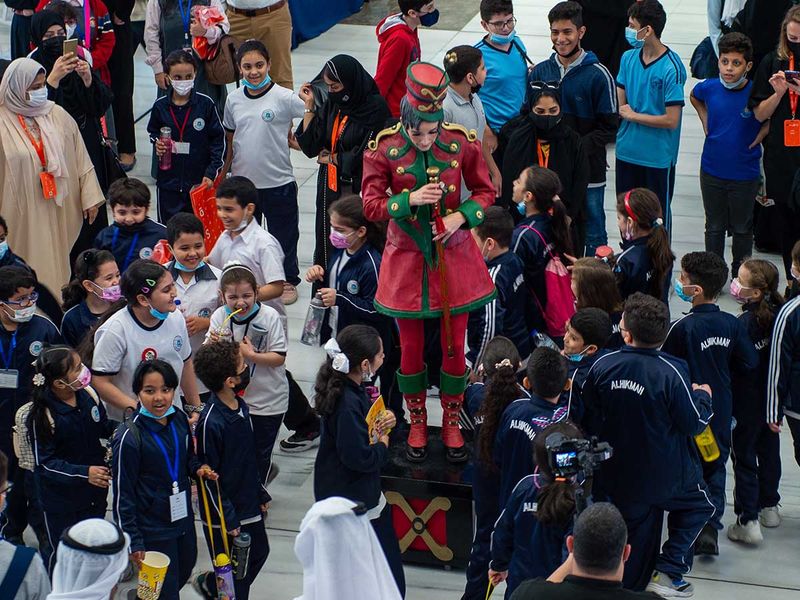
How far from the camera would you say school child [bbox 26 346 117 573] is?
6.05 m

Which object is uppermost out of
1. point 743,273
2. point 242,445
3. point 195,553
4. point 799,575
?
point 743,273

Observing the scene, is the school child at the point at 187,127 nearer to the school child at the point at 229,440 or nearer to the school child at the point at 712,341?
the school child at the point at 229,440

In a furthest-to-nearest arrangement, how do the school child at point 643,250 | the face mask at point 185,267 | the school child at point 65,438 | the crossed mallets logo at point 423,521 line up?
the school child at point 643,250 < the face mask at point 185,267 < the crossed mallets logo at point 423,521 < the school child at point 65,438

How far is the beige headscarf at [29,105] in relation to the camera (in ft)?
26.9

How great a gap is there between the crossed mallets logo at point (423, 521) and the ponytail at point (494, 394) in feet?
2.47

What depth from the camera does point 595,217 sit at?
31.3ft

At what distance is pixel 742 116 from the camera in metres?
9.34

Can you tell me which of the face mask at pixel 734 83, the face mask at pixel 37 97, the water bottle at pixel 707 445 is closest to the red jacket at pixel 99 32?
the face mask at pixel 37 97

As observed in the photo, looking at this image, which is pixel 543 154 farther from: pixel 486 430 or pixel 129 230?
pixel 486 430

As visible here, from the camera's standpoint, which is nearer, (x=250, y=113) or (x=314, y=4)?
(x=250, y=113)

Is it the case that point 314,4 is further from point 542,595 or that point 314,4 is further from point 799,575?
point 542,595

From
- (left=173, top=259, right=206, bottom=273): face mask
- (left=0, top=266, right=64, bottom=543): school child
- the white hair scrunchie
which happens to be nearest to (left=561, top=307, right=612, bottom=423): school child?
the white hair scrunchie

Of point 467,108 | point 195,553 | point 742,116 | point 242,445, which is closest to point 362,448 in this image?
point 242,445

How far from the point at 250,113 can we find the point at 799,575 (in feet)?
15.4
